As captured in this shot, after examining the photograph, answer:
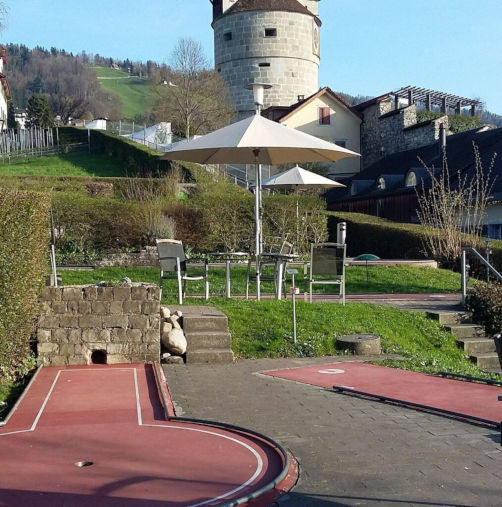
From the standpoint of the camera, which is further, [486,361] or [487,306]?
[487,306]

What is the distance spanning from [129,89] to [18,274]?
5568 inches

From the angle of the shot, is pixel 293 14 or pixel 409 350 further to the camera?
pixel 293 14

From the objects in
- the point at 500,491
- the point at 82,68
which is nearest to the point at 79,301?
the point at 500,491

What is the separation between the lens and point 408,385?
8.08 m

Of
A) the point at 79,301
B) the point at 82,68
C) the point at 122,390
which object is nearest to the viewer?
the point at 122,390

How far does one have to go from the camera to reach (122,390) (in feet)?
25.6

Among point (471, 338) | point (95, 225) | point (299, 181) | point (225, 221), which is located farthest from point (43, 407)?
point (225, 221)

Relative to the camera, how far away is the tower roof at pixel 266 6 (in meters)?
57.1

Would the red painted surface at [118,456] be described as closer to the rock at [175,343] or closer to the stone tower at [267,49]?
the rock at [175,343]

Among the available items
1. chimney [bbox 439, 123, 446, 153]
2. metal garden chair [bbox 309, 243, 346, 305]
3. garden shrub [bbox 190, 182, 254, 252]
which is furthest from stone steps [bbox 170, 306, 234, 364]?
chimney [bbox 439, 123, 446, 153]

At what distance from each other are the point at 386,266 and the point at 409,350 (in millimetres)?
8459

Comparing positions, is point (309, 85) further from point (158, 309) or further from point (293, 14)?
point (158, 309)

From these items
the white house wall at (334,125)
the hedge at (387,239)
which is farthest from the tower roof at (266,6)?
the hedge at (387,239)

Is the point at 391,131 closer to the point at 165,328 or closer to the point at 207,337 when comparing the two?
the point at 207,337
